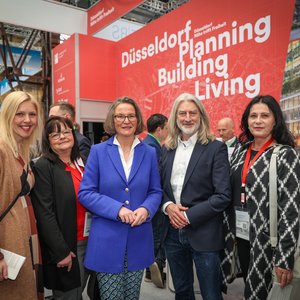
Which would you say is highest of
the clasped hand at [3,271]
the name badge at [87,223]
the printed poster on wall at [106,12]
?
the printed poster on wall at [106,12]

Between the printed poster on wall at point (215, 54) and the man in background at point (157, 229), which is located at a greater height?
the printed poster on wall at point (215, 54)

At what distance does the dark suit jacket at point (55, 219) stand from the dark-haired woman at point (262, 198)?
1017 mm

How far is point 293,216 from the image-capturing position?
1.68 m

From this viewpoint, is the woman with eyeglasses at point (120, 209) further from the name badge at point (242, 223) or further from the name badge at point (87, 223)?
the name badge at point (242, 223)

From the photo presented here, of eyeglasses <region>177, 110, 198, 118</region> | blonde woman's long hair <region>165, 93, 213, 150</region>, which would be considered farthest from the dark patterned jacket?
eyeglasses <region>177, 110, 198, 118</region>

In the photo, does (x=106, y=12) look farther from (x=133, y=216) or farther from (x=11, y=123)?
(x=133, y=216)

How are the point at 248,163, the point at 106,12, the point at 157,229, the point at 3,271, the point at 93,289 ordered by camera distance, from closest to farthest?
the point at 3,271, the point at 248,163, the point at 93,289, the point at 157,229, the point at 106,12

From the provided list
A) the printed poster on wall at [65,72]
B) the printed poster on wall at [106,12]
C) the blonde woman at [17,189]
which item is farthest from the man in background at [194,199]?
the printed poster on wall at [65,72]

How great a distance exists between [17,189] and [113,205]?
1.67 ft

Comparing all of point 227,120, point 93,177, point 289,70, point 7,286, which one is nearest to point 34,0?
point 227,120

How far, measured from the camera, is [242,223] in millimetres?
1893

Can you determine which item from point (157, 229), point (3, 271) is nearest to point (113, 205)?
point (3, 271)

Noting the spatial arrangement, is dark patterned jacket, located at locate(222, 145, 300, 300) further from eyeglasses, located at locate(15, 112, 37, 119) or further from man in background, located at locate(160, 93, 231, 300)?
eyeglasses, located at locate(15, 112, 37, 119)

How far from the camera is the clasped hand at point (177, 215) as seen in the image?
1859 millimetres
